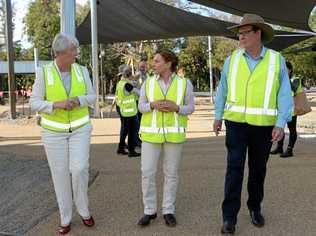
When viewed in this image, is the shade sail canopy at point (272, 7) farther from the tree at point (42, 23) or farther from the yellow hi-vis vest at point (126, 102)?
the tree at point (42, 23)

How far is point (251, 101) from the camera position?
15.0ft

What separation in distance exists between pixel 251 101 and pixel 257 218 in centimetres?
117

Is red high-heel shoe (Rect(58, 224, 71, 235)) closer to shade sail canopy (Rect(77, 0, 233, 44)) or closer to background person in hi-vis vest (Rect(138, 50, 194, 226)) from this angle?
background person in hi-vis vest (Rect(138, 50, 194, 226))

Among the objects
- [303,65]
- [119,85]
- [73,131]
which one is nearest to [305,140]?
[119,85]

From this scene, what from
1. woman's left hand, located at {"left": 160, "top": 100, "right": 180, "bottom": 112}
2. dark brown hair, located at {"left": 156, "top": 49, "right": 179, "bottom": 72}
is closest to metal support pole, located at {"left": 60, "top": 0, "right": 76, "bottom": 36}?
dark brown hair, located at {"left": 156, "top": 49, "right": 179, "bottom": 72}

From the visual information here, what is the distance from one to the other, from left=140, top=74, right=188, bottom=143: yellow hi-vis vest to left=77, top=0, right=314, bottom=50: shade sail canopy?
10.3 meters

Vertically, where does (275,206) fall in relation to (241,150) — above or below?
below

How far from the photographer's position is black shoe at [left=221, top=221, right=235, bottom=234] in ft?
15.2

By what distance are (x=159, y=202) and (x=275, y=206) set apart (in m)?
1.28

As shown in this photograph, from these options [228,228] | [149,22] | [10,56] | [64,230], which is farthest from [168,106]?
[10,56]

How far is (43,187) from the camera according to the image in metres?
6.62

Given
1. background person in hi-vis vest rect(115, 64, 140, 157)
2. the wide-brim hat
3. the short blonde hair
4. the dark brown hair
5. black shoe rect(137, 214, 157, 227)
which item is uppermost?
the wide-brim hat

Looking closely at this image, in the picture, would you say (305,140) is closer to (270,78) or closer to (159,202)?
(159,202)

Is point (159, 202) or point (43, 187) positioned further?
point (43, 187)
